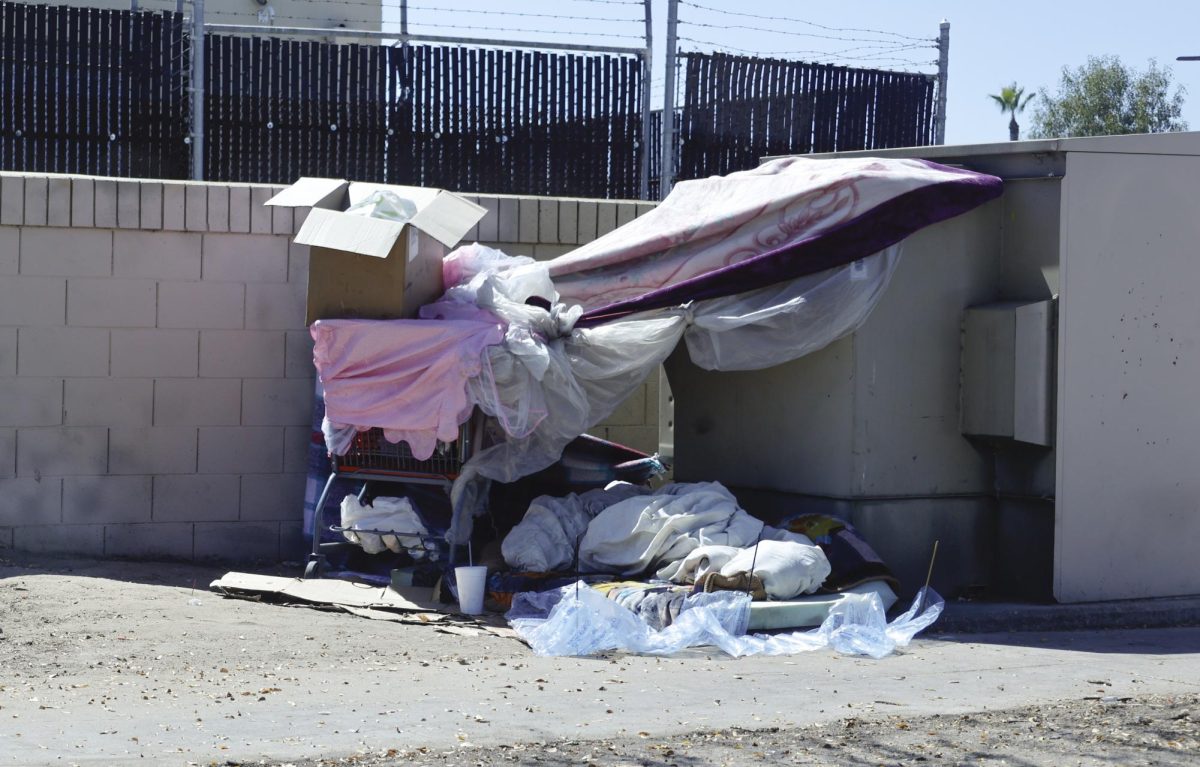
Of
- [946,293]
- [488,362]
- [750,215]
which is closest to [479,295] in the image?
[488,362]

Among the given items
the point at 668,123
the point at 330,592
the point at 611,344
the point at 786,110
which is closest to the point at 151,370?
the point at 330,592

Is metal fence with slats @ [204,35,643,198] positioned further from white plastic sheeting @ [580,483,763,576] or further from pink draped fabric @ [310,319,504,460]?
white plastic sheeting @ [580,483,763,576]

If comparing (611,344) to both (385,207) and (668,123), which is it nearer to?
(385,207)

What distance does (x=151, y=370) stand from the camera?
818 centimetres

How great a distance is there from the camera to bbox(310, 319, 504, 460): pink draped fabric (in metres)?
7.04

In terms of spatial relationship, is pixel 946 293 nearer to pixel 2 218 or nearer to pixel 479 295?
pixel 479 295

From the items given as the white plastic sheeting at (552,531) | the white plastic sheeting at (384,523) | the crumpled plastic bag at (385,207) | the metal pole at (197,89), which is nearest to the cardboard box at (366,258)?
the crumpled plastic bag at (385,207)

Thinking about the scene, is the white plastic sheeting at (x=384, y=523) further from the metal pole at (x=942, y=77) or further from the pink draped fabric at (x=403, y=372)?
the metal pole at (x=942, y=77)

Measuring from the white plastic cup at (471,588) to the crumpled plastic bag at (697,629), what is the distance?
0.20m

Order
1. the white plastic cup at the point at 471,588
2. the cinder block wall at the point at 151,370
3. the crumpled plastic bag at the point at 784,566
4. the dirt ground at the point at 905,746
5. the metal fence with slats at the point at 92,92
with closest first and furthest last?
the dirt ground at the point at 905,746 < the crumpled plastic bag at the point at 784,566 < the white plastic cup at the point at 471,588 < the cinder block wall at the point at 151,370 < the metal fence with slats at the point at 92,92

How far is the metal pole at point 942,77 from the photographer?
11734 millimetres

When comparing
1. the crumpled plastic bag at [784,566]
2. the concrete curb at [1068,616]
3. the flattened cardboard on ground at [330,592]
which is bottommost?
the concrete curb at [1068,616]

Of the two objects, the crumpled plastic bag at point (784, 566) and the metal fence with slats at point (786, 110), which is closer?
the crumpled plastic bag at point (784, 566)

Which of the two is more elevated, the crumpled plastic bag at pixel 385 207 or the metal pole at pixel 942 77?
the metal pole at pixel 942 77
